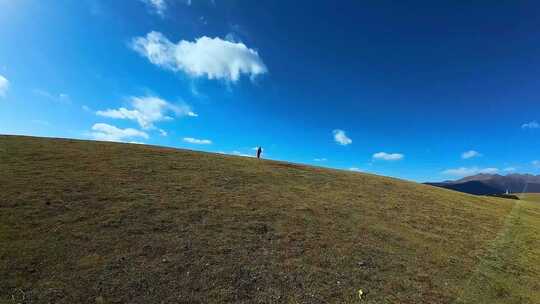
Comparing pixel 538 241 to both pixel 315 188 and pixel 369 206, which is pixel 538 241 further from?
pixel 315 188

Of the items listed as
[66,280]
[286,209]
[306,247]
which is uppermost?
[286,209]

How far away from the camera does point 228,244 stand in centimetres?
1088

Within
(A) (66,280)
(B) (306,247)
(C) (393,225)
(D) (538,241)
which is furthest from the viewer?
(D) (538,241)

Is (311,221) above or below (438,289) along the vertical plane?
above

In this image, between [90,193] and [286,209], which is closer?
[90,193]

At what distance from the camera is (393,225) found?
15594 mm

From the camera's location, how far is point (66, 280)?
7.86 metres

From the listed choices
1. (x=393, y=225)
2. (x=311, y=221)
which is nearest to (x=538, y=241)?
(x=393, y=225)

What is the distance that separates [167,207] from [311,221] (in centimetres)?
710

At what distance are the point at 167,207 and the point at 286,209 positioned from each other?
6.20m

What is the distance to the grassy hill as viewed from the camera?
816 centimetres

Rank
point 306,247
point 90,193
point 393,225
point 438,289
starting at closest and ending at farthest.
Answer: point 438,289 → point 306,247 → point 90,193 → point 393,225

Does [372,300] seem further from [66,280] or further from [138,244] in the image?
[66,280]

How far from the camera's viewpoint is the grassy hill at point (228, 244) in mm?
8164
